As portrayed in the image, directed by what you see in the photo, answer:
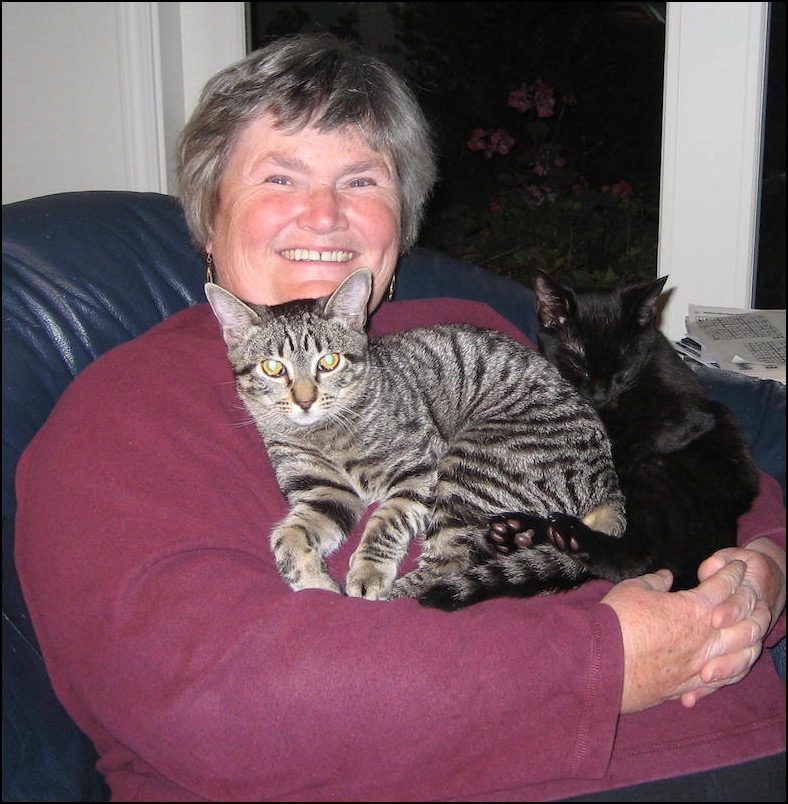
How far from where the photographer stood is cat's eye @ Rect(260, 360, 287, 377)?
62.3 inches

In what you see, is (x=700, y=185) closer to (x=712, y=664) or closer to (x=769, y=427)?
(x=769, y=427)

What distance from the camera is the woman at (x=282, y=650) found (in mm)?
972

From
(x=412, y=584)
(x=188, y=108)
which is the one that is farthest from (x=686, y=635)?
(x=188, y=108)

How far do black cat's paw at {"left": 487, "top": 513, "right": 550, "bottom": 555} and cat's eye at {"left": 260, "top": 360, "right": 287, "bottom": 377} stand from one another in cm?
56

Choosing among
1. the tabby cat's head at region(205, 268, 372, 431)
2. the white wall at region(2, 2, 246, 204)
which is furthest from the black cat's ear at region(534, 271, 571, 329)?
the white wall at region(2, 2, 246, 204)

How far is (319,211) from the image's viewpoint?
5.18 ft

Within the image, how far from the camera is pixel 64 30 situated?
7.41 ft

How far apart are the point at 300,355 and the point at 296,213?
1.01 ft

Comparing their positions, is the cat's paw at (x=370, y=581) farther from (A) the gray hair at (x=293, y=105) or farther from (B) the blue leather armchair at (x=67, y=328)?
(A) the gray hair at (x=293, y=105)

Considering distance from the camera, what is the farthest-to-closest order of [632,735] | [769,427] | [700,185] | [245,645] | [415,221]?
[700,185] → [415,221] → [769,427] → [632,735] → [245,645]

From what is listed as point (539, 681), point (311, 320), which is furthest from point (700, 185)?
point (539, 681)

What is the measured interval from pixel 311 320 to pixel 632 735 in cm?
101

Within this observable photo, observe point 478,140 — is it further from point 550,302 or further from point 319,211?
point 319,211

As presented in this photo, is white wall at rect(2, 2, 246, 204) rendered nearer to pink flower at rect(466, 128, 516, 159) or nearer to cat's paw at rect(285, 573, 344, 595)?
pink flower at rect(466, 128, 516, 159)
